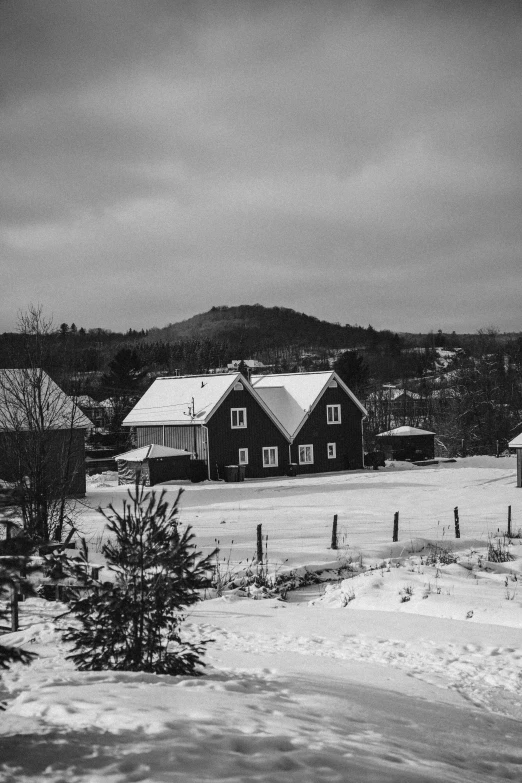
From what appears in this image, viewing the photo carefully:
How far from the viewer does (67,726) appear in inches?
234

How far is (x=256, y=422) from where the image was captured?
4681 cm

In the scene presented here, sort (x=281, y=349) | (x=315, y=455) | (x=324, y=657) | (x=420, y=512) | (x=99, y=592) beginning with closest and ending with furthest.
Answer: (x=99, y=592), (x=324, y=657), (x=420, y=512), (x=315, y=455), (x=281, y=349)

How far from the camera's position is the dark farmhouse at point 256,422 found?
4550 cm

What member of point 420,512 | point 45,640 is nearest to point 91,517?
point 420,512

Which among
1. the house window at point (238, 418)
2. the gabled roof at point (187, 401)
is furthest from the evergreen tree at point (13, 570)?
the house window at point (238, 418)

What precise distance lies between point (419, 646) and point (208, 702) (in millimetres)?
5143

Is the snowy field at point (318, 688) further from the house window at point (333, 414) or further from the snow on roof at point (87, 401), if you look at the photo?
the snow on roof at point (87, 401)

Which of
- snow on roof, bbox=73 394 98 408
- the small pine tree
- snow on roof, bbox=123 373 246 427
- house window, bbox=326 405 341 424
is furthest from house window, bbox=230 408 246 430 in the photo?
the small pine tree

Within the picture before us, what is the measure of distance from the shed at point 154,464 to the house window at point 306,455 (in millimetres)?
8854

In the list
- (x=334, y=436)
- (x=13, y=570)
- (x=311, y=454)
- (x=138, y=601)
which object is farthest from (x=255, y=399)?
(x=13, y=570)

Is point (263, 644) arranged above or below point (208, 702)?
below

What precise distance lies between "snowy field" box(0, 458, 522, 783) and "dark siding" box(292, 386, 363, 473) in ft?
90.1

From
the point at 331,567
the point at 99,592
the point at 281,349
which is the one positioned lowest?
the point at 331,567

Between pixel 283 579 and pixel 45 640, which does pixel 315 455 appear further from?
pixel 45 640
